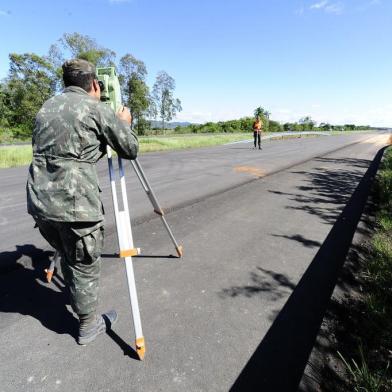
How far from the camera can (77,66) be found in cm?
189

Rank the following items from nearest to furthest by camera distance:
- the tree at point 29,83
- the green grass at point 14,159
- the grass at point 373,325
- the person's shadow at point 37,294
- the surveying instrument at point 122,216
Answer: the grass at point 373,325, the surveying instrument at point 122,216, the person's shadow at point 37,294, the green grass at point 14,159, the tree at point 29,83

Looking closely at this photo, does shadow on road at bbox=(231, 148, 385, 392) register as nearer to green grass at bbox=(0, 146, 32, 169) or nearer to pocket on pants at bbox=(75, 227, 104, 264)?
pocket on pants at bbox=(75, 227, 104, 264)

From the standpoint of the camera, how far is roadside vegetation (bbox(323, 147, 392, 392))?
1679mm

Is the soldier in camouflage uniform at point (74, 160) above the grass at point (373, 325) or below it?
above

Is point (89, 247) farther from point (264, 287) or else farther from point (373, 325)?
point (373, 325)

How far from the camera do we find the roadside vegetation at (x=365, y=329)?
1.68 metres

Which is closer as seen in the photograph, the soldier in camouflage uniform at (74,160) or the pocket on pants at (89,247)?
the soldier in camouflage uniform at (74,160)

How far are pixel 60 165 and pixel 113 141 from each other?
0.37m

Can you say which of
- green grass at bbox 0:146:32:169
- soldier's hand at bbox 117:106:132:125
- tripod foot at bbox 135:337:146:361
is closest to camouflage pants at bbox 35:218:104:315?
tripod foot at bbox 135:337:146:361

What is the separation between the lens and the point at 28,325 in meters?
2.38

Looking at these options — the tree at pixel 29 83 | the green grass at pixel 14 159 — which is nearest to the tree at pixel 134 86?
the tree at pixel 29 83

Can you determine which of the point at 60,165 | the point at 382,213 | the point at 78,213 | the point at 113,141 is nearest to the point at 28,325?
the point at 78,213

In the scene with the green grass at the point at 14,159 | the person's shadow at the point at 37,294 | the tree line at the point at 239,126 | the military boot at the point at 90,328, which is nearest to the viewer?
the military boot at the point at 90,328

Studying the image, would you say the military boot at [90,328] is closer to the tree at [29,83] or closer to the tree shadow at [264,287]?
the tree shadow at [264,287]
